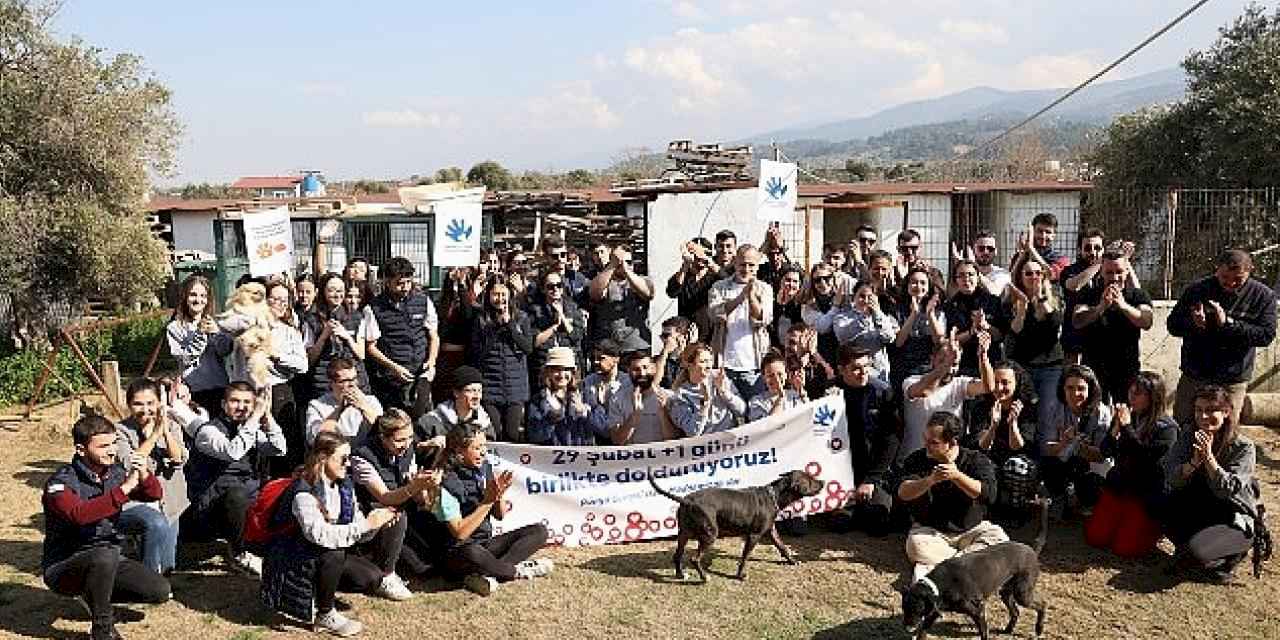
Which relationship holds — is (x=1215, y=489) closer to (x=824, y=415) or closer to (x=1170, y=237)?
(x=824, y=415)

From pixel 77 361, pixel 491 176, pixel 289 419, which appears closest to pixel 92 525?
pixel 289 419

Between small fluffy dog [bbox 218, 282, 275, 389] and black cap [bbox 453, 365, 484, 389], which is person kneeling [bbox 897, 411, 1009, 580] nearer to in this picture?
black cap [bbox 453, 365, 484, 389]

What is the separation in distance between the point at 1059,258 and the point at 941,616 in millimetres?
4277

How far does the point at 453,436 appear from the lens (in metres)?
6.34

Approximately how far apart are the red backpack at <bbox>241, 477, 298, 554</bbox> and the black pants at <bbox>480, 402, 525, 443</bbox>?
6.54 ft

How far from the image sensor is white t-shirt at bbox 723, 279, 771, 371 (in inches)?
320

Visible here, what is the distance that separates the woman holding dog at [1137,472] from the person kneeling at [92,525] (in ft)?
19.5

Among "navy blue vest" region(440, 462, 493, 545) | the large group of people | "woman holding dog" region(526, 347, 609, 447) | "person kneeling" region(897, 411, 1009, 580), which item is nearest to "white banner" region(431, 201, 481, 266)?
the large group of people

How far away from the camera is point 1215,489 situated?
20.6 ft

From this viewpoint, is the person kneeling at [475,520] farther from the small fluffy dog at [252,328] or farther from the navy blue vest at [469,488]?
the small fluffy dog at [252,328]

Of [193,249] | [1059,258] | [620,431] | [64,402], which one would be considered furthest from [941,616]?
[193,249]

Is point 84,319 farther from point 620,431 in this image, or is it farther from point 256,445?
point 620,431

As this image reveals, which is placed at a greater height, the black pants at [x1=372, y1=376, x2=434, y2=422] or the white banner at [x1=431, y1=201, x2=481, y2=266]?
the white banner at [x1=431, y1=201, x2=481, y2=266]

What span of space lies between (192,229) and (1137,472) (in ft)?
92.9
